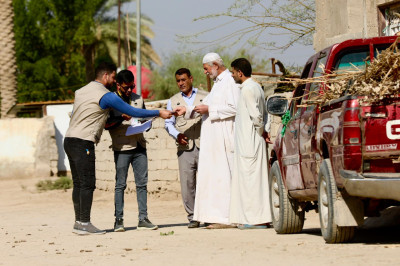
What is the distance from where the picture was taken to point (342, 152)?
7711 millimetres

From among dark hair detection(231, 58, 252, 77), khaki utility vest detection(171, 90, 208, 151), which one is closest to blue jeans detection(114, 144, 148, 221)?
khaki utility vest detection(171, 90, 208, 151)

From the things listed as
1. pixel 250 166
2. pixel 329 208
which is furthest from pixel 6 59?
pixel 329 208

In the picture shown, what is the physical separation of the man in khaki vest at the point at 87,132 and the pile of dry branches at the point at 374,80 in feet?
11.3

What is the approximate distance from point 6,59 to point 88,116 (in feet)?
84.3

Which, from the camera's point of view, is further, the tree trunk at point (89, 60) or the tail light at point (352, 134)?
the tree trunk at point (89, 60)

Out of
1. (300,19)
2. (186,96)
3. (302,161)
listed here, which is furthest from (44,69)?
(302,161)

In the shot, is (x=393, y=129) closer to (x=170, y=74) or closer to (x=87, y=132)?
(x=87, y=132)

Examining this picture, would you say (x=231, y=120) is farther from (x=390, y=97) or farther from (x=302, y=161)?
(x=390, y=97)

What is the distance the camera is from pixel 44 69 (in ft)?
161

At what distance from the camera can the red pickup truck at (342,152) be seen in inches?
298

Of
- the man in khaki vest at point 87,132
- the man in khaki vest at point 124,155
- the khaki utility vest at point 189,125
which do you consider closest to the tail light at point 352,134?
the man in khaki vest at point 87,132

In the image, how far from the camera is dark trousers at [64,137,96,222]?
10852mm

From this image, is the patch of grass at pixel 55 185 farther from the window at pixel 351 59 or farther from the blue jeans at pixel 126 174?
the window at pixel 351 59

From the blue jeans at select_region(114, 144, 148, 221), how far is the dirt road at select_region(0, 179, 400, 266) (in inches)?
16.1
